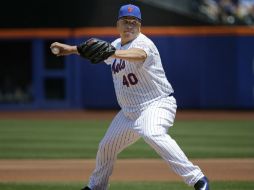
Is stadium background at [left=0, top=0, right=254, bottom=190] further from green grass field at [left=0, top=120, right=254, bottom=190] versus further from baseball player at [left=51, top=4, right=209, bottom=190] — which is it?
baseball player at [left=51, top=4, right=209, bottom=190]

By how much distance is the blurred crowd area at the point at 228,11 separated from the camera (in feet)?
63.9

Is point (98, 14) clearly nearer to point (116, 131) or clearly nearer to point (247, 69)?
point (247, 69)

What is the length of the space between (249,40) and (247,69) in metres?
0.84

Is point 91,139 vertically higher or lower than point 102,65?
lower

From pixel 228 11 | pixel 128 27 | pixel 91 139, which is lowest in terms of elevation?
pixel 91 139

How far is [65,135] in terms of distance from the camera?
1301cm

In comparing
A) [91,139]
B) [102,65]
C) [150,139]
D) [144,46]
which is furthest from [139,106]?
[102,65]

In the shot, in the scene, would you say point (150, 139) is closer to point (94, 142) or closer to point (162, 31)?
point (94, 142)

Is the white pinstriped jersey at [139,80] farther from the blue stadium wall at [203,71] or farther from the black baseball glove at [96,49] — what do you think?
the blue stadium wall at [203,71]

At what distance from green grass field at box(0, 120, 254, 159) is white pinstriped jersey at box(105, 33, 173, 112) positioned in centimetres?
416

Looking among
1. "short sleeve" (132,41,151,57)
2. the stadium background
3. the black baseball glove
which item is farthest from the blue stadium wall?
the black baseball glove

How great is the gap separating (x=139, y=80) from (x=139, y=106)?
9.7 inches

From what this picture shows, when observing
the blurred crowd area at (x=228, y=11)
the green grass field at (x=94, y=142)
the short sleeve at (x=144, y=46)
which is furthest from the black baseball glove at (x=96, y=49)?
the blurred crowd area at (x=228, y=11)

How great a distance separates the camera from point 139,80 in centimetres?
589
